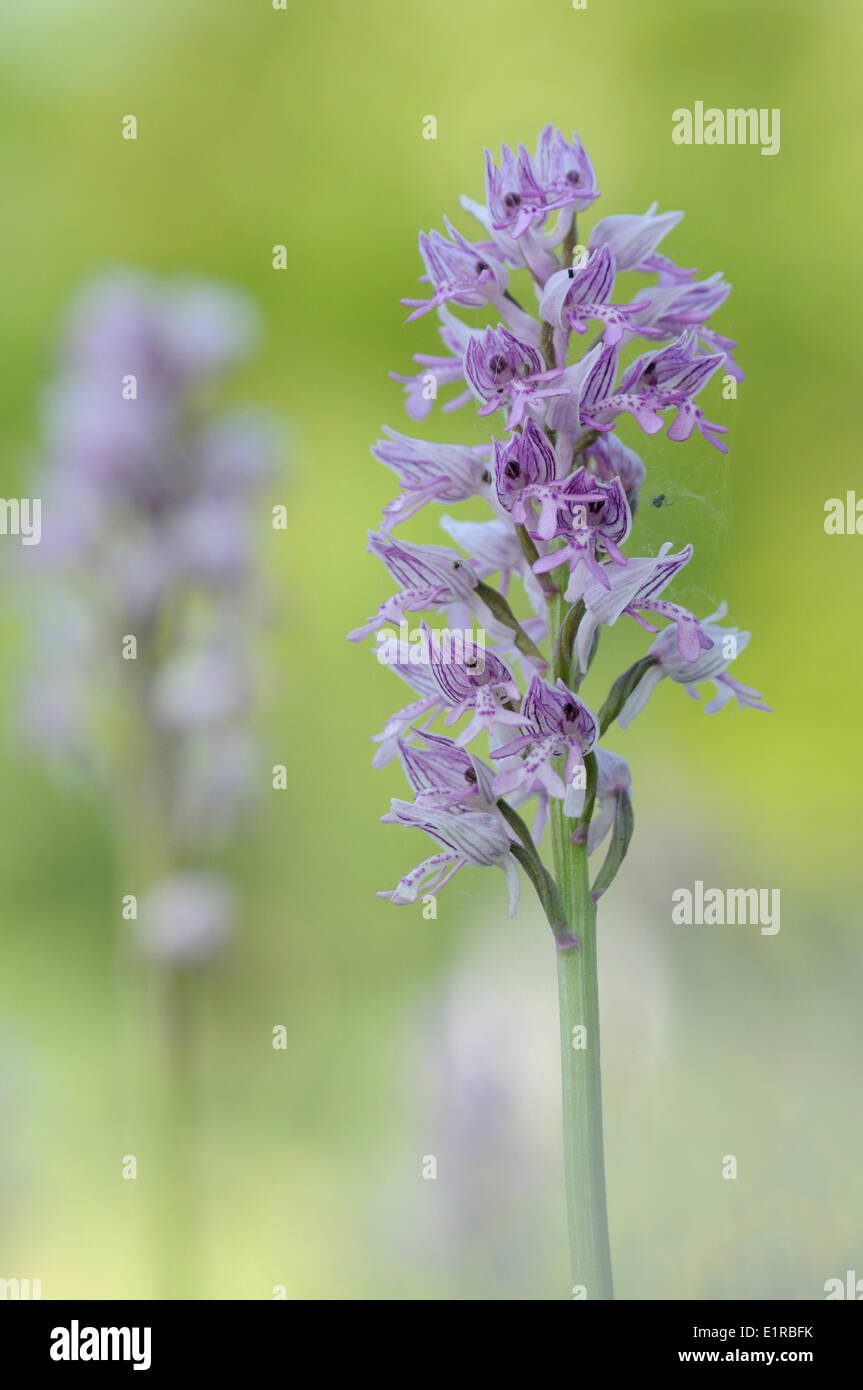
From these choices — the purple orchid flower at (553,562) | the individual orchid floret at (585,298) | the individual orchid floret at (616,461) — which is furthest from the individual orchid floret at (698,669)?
the individual orchid floret at (585,298)

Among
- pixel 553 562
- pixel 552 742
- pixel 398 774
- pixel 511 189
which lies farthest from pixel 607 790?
pixel 398 774

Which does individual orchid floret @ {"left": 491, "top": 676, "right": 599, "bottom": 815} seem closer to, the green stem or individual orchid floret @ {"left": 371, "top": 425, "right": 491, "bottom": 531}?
the green stem

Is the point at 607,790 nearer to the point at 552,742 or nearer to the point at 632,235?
the point at 552,742

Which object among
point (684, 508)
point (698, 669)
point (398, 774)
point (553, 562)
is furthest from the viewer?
point (398, 774)

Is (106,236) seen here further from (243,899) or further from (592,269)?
(592,269)
